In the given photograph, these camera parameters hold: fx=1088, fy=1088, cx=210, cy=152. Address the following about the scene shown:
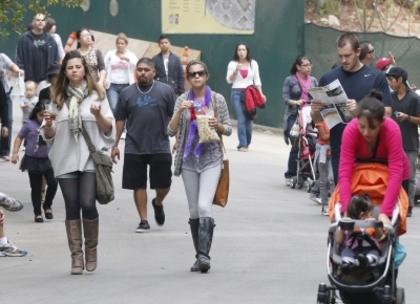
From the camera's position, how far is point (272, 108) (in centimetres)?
2370

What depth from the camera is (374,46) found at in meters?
22.7

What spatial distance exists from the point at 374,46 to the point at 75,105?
1393cm

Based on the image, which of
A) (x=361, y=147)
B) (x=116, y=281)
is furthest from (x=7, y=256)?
(x=361, y=147)

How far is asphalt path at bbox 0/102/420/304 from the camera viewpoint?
8.87 metres

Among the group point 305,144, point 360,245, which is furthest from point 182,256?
point 305,144

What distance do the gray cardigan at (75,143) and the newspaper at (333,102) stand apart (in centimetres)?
199

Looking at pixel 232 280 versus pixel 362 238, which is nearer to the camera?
pixel 362 238

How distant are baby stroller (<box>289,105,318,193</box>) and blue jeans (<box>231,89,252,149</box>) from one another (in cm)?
344

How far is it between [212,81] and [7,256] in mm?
14480

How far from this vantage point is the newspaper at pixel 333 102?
8.79m

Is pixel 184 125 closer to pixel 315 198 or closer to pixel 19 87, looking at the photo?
pixel 315 198

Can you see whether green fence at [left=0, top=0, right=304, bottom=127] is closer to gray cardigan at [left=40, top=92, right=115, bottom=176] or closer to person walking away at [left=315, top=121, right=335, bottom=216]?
person walking away at [left=315, top=121, right=335, bottom=216]

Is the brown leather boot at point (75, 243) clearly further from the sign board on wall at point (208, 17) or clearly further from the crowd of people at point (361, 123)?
the sign board on wall at point (208, 17)

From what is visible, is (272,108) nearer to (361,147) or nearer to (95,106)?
(95,106)
